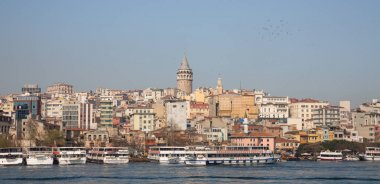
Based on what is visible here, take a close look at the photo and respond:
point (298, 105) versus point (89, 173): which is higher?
point (298, 105)

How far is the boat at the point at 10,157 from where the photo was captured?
2114 inches

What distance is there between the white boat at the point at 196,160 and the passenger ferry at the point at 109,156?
5929mm

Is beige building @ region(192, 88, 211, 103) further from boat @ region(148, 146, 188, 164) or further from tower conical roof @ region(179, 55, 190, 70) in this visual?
boat @ region(148, 146, 188, 164)

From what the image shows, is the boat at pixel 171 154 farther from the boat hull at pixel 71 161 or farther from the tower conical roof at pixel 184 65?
the tower conical roof at pixel 184 65

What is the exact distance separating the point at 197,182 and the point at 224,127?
134ft

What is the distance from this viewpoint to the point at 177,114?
88.4 meters

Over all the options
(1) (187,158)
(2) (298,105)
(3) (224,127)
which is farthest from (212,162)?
(2) (298,105)

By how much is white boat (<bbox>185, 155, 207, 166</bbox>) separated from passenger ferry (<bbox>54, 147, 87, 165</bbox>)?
24.3ft

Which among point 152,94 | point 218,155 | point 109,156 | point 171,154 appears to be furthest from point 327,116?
point 109,156

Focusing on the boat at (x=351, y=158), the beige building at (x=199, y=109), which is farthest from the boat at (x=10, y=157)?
the beige building at (x=199, y=109)

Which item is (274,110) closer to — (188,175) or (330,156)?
(330,156)

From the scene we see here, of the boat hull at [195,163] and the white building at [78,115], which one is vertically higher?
the white building at [78,115]

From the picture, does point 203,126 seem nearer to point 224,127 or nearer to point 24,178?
point 224,127

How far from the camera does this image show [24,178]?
39875 mm
